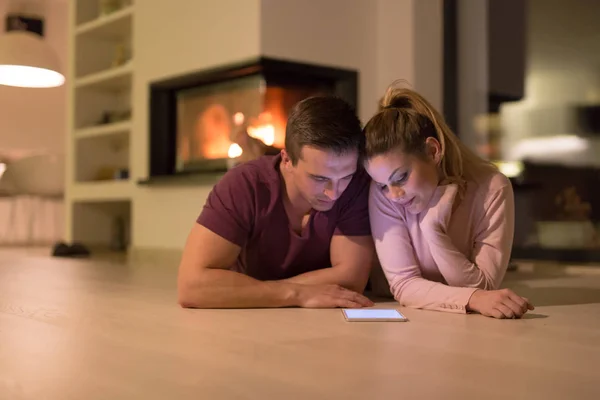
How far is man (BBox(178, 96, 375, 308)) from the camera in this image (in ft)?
5.22

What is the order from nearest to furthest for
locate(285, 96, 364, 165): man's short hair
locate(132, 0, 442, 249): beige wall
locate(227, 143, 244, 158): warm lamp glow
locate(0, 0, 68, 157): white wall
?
locate(285, 96, 364, 165): man's short hair
locate(132, 0, 442, 249): beige wall
locate(227, 143, 244, 158): warm lamp glow
locate(0, 0, 68, 157): white wall

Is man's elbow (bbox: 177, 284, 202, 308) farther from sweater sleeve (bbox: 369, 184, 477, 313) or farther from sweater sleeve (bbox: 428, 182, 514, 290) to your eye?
sweater sleeve (bbox: 428, 182, 514, 290)

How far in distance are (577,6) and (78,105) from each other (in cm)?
347

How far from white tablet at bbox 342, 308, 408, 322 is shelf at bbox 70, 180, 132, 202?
9.88ft

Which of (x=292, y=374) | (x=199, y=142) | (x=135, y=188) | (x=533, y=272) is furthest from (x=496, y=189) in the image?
(x=135, y=188)

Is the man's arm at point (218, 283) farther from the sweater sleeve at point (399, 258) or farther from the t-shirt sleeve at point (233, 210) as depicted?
the sweater sleeve at point (399, 258)

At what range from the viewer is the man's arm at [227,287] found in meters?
1.68

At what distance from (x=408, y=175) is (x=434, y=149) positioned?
111 millimetres

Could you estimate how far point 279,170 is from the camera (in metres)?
→ 1.79

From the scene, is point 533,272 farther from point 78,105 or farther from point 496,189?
point 78,105

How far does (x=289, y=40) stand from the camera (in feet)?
10.9

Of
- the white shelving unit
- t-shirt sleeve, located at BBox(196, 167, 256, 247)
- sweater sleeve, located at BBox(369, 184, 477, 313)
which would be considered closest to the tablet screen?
sweater sleeve, located at BBox(369, 184, 477, 313)

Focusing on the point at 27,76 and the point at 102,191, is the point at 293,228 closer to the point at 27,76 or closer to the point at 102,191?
the point at 102,191

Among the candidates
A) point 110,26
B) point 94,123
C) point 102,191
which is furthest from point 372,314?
point 94,123
